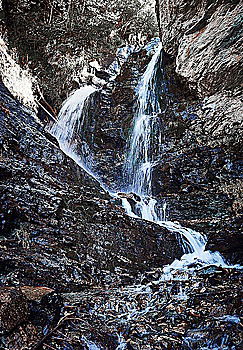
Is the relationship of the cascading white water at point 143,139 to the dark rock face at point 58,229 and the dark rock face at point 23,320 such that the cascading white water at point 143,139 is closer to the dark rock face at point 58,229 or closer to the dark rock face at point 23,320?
the dark rock face at point 58,229

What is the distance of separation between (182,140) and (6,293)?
665cm

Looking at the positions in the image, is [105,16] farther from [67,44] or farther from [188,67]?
[188,67]

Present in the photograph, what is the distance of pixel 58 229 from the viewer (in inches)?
185

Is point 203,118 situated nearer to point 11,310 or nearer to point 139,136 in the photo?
point 139,136

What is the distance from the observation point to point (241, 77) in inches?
282

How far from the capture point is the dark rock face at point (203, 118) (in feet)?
24.3

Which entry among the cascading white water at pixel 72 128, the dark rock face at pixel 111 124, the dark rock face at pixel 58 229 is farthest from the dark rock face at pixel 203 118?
the dark rock face at pixel 58 229

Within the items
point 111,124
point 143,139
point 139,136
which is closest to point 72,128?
point 111,124

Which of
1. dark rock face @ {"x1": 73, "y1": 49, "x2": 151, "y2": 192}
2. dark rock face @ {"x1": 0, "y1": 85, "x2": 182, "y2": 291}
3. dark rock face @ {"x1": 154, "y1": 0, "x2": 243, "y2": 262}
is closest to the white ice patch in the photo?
dark rock face @ {"x1": 73, "y1": 49, "x2": 151, "y2": 192}

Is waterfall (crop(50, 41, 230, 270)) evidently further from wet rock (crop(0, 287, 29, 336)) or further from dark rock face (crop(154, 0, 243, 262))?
wet rock (crop(0, 287, 29, 336))

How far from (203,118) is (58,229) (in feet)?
16.6

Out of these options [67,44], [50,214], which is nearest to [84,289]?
[50,214]

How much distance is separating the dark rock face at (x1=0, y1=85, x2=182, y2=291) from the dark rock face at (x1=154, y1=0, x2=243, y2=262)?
2.69m

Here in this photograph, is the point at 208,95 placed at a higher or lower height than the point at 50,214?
higher
